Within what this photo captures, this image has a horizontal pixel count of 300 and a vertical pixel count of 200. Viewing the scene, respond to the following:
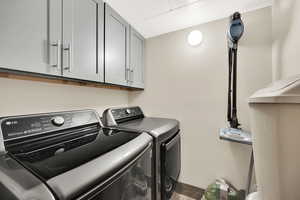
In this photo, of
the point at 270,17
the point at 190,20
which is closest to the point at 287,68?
the point at 270,17

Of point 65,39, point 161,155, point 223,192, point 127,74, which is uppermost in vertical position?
point 65,39

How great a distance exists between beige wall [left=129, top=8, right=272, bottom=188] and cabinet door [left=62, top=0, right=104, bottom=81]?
0.96m

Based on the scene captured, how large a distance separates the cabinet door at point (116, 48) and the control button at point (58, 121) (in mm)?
508

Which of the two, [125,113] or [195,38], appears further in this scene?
[195,38]

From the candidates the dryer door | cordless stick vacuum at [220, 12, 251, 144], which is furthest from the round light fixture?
the dryer door

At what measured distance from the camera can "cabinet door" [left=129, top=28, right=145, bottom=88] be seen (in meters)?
1.65

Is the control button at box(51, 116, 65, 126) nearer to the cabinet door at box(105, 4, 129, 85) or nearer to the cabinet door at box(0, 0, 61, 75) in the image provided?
the cabinet door at box(0, 0, 61, 75)

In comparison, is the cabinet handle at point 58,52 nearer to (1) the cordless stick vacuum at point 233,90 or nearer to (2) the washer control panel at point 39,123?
(2) the washer control panel at point 39,123

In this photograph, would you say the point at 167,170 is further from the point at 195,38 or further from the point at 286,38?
the point at 195,38

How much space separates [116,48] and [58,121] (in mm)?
900

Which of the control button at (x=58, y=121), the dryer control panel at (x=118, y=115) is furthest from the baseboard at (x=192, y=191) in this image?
the control button at (x=58, y=121)

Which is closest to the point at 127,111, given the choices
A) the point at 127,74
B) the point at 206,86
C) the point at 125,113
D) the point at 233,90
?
the point at 125,113

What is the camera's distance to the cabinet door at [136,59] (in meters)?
1.65

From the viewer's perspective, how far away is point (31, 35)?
0.72m
